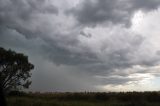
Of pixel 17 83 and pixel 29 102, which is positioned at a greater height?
pixel 17 83

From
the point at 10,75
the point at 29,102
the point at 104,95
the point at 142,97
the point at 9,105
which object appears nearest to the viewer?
the point at 9,105

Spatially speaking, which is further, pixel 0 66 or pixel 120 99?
pixel 0 66

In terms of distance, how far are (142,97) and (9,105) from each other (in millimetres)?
22860

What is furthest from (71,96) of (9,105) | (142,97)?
(9,105)

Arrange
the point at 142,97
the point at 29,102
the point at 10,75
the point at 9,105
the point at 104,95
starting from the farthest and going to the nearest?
the point at 10,75 → the point at 104,95 → the point at 142,97 → the point at 29,102 → the point at 9,105

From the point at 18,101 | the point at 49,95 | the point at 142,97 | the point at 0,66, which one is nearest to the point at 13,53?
the point at 0,66

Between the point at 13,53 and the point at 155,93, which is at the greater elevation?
the point at 13,53

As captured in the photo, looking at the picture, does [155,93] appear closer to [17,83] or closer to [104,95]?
[104,95]

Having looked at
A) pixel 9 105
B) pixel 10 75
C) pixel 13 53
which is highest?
pixel 13 53

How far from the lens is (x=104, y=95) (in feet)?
190

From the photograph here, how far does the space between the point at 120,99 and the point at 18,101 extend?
17890 mm

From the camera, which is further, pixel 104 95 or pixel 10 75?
pixel 10 75

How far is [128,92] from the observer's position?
57.6 m

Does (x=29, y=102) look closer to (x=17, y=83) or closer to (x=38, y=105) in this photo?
(x=38, y=105)
